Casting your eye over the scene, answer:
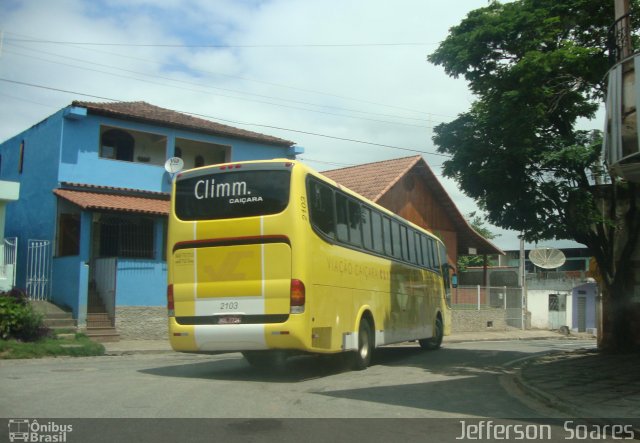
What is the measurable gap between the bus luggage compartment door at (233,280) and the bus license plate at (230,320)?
3cm

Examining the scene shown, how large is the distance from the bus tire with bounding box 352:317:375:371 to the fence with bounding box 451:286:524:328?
17.6m

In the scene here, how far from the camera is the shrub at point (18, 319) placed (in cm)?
1511

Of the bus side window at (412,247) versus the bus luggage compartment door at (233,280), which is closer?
the bus luggage compartment door at (233,280)

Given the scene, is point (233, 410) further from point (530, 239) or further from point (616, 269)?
point (616, 269)

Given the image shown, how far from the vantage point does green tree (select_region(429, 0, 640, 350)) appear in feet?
42.1

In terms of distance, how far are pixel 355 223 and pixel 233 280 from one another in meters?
3.23

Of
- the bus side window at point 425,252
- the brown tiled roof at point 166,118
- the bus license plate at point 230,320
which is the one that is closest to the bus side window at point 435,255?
the bus side window at point 425,252

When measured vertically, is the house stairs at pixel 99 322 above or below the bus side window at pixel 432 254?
below

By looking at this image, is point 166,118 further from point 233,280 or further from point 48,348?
point 233,280

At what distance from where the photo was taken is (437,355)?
645 inches

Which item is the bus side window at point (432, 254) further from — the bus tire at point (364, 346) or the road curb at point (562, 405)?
the road curb at point (562, 405)

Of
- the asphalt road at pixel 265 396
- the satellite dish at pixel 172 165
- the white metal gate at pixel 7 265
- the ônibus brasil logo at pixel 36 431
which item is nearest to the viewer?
the ônibus brasil logo at pixel 36 431

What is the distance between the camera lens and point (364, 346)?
12516mm

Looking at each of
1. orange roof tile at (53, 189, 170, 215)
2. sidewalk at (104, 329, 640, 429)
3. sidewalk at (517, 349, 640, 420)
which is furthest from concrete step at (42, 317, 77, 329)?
sidewalk at (517, 349, 640, 420)
